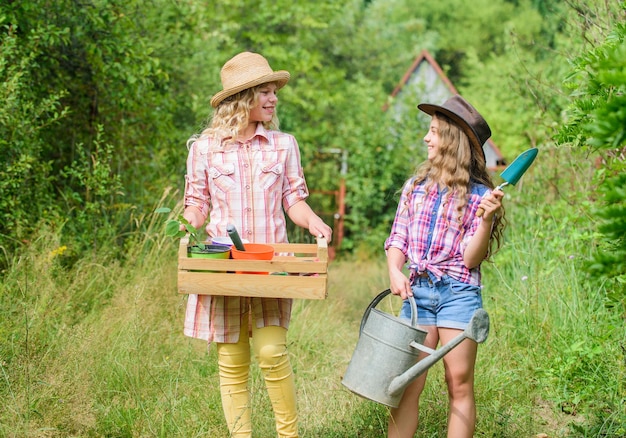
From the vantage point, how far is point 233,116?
340 cm

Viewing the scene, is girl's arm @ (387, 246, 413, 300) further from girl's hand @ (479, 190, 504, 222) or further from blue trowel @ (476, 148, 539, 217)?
blue trowel @ (476, 148, 539, 217)

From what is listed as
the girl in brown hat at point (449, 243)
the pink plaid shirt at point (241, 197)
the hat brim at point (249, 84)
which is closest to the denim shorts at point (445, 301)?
the girl in brown hat at point (449, 243)

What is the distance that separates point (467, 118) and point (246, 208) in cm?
94

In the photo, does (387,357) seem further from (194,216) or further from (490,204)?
A: (194,216)

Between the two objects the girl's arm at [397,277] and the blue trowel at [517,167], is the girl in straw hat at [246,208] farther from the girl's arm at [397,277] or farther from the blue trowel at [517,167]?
the blue trowel at [517,167]

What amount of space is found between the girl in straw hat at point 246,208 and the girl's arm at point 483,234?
560 millimetres

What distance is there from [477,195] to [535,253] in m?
2.31

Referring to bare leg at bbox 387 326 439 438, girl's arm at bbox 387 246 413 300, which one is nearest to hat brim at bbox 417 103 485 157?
girl's arm at bbox 387 246 413 300

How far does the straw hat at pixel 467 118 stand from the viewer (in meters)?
3.20

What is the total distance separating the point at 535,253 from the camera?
5.34 m

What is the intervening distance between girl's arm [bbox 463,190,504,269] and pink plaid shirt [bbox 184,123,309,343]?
0.75 meters

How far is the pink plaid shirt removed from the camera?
3.29 metres

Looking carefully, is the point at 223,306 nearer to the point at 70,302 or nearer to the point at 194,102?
the point at 70,302

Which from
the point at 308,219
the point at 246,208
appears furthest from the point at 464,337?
the point at 246,208
